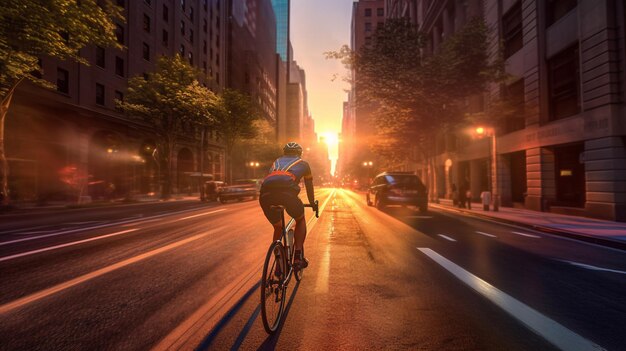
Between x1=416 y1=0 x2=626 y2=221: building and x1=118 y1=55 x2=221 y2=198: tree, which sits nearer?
Result: x1=416 y1=0 x2=626 y2=221: building

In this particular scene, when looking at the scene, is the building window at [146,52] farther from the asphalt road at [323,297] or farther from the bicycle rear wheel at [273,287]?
the bicycle rear wheel at [273,287]

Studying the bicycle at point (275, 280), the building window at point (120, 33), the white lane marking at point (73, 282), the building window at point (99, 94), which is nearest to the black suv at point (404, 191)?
the white lane marking at point (73, 282)

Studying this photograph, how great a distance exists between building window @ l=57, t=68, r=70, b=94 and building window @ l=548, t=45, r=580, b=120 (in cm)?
3084

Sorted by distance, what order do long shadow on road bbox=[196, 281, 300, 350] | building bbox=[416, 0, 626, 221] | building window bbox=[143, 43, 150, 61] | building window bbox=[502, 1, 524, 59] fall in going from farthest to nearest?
building window bbox=[143, 43, 150, 61], building window bbox=[502, 1, 524, 59], building bbox=[416, 0, 626, 221], long shadow on road bbox=[196, 281, 300, 350]

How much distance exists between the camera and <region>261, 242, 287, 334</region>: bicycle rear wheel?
9.84ft

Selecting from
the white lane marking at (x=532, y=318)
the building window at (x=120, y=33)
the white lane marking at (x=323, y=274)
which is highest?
the building window at (x=120, y=33)

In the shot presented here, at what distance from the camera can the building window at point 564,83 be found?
51.2 feet

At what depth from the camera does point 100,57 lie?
27.2 meters

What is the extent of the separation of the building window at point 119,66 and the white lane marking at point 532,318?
3298cm

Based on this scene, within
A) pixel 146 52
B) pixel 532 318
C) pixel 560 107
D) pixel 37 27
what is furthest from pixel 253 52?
pixel 532 318

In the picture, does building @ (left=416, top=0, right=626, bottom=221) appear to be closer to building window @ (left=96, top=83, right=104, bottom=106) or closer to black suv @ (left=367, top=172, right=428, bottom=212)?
black suv @ (left=367, top=172, right=428, bottom=212)

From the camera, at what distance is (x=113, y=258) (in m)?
5.95

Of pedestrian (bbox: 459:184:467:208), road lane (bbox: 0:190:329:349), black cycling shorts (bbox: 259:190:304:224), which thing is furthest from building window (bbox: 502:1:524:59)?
black cycling shorts (bbox: 259:190:304:224)

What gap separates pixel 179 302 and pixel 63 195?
2628 cm
